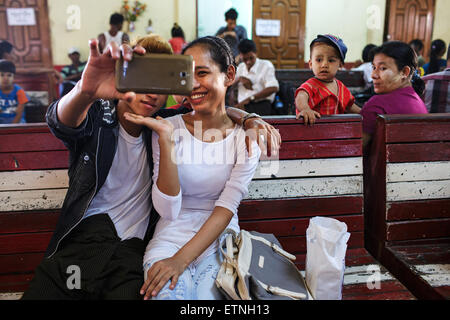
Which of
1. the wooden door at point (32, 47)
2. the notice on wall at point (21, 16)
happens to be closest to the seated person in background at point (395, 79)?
the wooden door at point (32, 47)

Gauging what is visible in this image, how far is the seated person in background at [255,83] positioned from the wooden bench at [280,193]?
2880mm

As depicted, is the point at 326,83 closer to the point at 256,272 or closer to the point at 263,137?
the point at 263,137

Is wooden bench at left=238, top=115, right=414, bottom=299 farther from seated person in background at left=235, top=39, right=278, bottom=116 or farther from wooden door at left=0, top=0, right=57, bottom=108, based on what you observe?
wooden door at left=0, top=0, right=57, bottom=108

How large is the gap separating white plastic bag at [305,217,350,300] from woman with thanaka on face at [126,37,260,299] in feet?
1.07

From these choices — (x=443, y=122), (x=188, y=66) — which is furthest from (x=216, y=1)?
(x=188, y=66)

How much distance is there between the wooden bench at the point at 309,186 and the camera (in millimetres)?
1805

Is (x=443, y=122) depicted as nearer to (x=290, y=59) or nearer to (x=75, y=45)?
(x=290, y=59)

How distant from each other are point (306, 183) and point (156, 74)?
101cm

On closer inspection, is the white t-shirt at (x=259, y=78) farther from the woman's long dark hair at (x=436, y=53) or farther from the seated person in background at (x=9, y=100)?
the seated person in background at (x=9, y=100)

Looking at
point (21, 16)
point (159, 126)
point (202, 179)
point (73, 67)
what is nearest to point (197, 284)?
point (202, 179)

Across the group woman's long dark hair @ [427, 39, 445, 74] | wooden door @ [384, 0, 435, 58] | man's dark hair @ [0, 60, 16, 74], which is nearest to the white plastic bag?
man's dark hair @ [0, 60, 16, 74]

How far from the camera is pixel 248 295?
1.17 meters

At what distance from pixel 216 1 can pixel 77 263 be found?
747cm

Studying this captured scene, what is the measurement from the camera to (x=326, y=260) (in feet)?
4.03
